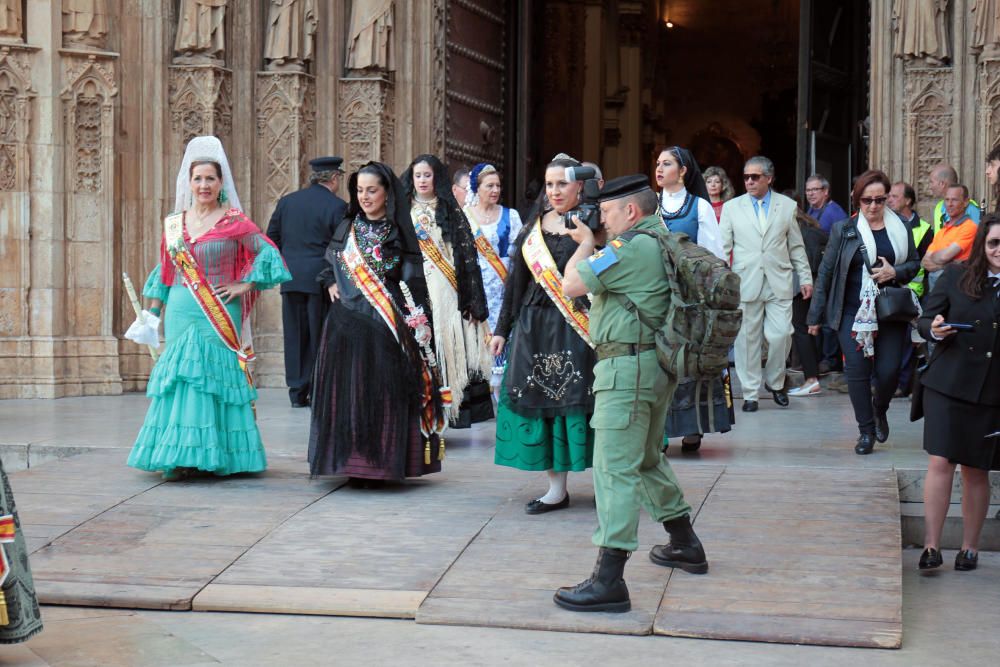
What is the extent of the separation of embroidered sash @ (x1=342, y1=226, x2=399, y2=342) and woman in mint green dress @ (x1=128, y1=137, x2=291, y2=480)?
0.59m

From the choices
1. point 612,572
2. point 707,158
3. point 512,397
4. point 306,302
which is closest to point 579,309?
point 512,397

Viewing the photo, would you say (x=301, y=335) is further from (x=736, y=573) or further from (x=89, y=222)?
(x=736, y=573)

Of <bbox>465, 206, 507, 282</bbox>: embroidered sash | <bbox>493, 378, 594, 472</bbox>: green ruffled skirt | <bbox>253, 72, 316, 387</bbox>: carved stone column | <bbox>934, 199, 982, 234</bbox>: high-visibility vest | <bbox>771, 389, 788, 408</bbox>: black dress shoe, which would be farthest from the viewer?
<bbox>253, 72, 316, 387</bbox>: carved stone column

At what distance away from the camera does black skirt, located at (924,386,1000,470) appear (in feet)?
21.9

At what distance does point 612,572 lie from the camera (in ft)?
18.7

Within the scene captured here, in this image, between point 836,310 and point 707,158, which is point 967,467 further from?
point 707,158

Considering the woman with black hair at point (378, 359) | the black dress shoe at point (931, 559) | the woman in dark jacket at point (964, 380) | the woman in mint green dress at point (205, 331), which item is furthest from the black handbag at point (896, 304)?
the woman in mint green dress at point (205, 331)

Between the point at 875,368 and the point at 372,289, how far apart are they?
3.15 metres

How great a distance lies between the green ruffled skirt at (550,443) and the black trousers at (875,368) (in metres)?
2.33

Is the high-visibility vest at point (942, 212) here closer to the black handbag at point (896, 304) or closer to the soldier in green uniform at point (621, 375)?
the black handbag at point (896, 304)

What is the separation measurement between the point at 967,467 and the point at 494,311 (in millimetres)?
4284

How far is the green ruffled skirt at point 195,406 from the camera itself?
315 inches

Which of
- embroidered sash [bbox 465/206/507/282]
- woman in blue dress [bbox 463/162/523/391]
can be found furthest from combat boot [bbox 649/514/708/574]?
woman in blue dress [bbox 463/162/523/391]

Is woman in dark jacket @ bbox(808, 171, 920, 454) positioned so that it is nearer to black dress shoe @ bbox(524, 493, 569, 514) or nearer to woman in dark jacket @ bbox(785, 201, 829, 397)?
black dress shoe @ bbox(524, 493, 569, 514)
